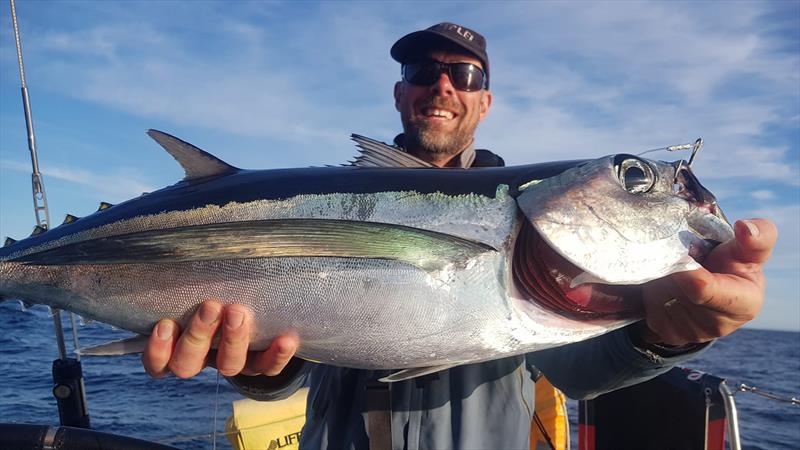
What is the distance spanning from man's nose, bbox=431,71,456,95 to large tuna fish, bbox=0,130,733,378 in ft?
6.21

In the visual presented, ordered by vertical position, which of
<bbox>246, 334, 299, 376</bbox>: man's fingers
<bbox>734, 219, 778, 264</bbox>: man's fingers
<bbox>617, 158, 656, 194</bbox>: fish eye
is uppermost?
<bbox>617, 158, 656, 194</bbox>: fish eye

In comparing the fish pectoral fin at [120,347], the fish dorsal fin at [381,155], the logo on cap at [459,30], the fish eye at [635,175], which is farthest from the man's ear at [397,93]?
the fish pectoral fin at [120,347]

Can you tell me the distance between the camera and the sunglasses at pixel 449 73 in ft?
12.7

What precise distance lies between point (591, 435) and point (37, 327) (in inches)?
986

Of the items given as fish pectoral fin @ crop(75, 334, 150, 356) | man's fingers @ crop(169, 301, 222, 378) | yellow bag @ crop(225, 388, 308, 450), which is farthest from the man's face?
yellow bag @ crop(225, 388, 308, 450)

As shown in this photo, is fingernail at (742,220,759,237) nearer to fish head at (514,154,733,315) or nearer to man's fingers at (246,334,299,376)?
fish head at (514,154,733,315)

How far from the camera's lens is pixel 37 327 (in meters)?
22.3

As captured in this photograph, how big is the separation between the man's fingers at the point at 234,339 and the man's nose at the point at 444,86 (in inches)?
97.0

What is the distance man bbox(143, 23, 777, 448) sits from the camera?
1.77m

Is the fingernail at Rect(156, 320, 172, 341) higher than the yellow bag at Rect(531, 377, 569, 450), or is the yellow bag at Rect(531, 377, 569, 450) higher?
the fingernail at Rect(156, 320, 172, 341)

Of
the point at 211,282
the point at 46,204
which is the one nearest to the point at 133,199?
the point at 211,282

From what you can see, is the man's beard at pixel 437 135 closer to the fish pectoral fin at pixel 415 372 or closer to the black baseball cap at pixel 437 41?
the black baseball cap at pixel 437 41

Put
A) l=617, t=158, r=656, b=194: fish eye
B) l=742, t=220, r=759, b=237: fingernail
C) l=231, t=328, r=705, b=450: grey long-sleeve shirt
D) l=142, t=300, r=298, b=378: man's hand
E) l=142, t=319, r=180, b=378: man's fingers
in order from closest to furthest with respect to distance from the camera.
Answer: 1. l=742, t=220, r=759, b=237: fingernail
2. l=617, t=158, r=656, b=194: fish eye
3. l=142, t=300, r=298, b=378: man's hand
4. l=142, t=319, r=180, b=378: man's fingers
5. l=231, t=328, r=705, b=450: grey long-sleeve shirt

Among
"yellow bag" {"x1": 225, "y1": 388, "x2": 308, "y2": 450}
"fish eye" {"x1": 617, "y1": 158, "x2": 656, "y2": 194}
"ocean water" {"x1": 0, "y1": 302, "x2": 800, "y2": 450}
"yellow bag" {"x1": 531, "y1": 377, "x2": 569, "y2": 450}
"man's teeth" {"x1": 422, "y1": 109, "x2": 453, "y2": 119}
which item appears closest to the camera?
"fish eye" {"x1": 617, "y1": 158, "x2": 656, "y2": 194}
